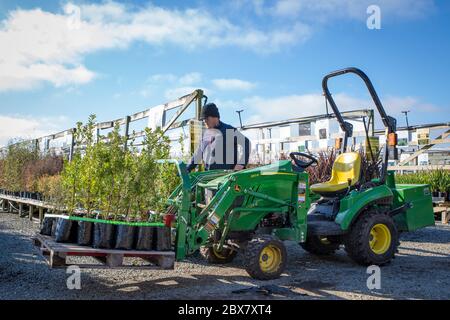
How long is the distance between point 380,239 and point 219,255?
218 cm

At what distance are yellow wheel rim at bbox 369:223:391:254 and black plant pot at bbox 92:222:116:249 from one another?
11.5ft

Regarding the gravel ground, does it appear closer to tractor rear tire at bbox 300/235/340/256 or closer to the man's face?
tractor rear tire at bbox 300/235/340/256

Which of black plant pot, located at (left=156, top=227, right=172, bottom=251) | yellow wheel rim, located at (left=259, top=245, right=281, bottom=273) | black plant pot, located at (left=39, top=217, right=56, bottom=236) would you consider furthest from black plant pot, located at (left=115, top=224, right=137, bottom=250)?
yellow wheel rim, located at (left=259, top=245, right=281, bottom=273)

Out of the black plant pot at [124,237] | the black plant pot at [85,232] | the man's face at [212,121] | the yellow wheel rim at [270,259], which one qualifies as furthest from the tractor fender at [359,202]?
the black plant pot at [85,232]

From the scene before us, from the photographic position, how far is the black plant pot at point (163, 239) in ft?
15.0

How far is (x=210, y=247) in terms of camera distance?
5812mm

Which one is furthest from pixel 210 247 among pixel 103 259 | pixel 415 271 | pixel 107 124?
pixel 107 124

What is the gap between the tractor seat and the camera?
6281 mm

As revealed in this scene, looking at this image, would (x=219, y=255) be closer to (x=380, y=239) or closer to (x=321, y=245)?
(x=321, y=245)

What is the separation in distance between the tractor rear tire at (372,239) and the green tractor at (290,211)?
13 mm

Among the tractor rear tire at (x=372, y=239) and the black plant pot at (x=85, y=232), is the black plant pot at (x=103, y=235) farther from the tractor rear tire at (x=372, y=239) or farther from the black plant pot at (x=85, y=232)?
the tractor rear tire at (x=372, y=239)

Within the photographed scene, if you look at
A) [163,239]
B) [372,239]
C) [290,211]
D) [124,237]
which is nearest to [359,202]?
[372,239]

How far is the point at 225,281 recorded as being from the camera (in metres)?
5.13
